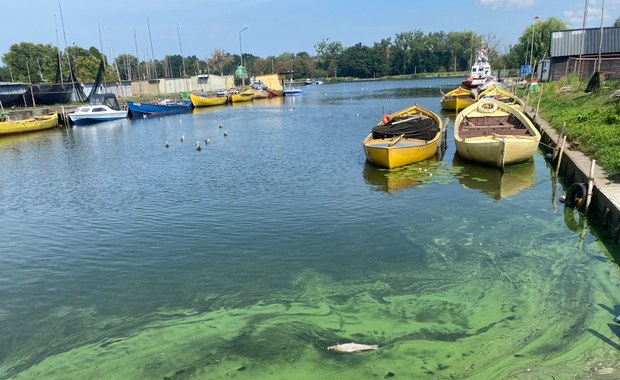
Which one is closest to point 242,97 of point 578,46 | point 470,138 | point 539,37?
point 578,46

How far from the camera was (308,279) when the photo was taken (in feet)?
30.3

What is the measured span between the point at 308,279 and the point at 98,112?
138 feet

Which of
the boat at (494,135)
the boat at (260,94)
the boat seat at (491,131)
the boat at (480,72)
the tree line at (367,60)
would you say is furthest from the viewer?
the tree line at (367,60)

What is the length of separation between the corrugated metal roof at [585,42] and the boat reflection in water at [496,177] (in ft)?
105

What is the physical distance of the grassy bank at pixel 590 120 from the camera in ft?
45.8

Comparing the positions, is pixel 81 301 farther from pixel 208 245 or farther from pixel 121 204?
pixel 121 204

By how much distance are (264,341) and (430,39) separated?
509ft

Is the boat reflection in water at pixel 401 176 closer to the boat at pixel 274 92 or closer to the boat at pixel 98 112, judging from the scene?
the boat at pixel 98 112

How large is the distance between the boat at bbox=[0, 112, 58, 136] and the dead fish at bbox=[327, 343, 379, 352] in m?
38.6

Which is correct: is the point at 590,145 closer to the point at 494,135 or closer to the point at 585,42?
the point at 494,135

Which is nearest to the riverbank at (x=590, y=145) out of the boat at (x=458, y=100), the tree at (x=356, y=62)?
the boat at (x=458, y=100)

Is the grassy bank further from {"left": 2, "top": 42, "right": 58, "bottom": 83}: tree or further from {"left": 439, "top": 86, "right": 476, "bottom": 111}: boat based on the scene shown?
{"left": 2, "top": 42, "right": 58, "bottom": 83}: tree

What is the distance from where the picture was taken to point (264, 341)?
7.23 m

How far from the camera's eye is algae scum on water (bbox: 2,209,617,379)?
6.40 m
